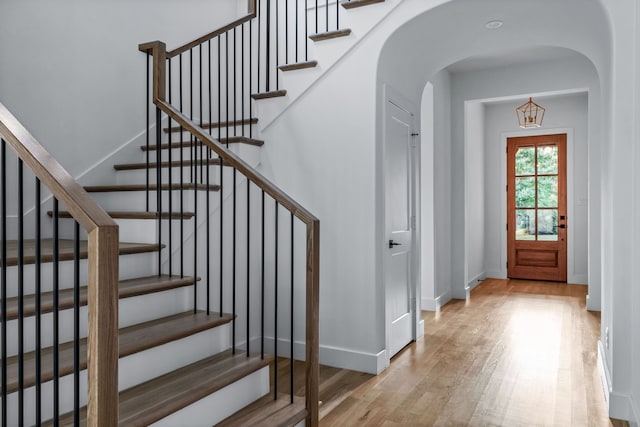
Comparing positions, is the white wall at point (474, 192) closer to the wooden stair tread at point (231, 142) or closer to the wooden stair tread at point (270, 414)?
the wooden stair tread at point (231, 142)

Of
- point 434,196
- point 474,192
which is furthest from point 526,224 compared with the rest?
point 434,196

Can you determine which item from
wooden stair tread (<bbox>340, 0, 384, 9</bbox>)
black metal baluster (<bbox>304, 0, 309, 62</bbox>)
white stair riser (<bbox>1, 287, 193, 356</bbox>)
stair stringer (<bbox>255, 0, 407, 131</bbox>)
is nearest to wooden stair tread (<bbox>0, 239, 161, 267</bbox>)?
white stair riser (<bbox>1, 287, 193, 356</bbox>)

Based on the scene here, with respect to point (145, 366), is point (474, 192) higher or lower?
higher

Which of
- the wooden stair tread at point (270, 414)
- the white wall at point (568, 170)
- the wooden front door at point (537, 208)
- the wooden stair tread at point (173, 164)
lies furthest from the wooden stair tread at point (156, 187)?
the wooden front door at point (537, 208)

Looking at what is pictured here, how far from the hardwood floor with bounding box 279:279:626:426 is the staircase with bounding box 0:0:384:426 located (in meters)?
0.52

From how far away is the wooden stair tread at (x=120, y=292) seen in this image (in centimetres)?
193

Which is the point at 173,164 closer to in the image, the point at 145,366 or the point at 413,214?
the point at 145,366

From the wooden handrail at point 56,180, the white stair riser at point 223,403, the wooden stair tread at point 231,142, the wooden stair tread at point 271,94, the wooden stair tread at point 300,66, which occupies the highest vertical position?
the wooden stair tread at point 300,66

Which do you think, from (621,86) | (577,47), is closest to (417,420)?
(621,86)

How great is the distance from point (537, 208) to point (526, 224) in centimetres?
29

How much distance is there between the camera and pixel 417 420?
8.15ft

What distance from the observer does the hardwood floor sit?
254 centimetres

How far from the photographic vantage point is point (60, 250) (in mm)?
2461

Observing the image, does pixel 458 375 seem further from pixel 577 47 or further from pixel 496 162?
pixel 496 162
